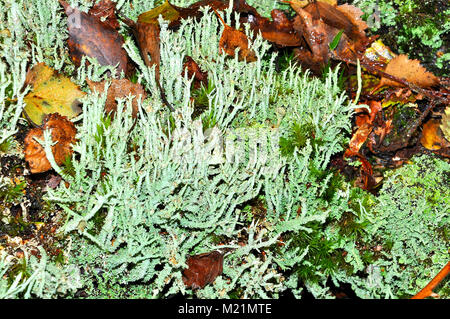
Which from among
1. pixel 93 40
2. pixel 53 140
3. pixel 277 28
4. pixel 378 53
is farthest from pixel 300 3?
pixel 53 140

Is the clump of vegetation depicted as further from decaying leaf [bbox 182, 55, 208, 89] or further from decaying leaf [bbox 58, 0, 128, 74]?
decaying leaf [bbox 58, 0, 128, 74]

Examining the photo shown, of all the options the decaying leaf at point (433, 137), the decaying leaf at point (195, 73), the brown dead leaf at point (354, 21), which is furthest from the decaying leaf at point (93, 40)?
the decaying leaf at point (433, 137)

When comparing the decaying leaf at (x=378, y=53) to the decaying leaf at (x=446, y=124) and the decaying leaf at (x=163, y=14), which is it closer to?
the decaying leaf at (x=446, y=124)

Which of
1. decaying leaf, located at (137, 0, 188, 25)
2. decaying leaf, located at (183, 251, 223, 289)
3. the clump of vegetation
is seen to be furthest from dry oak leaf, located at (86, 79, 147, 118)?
the clump of vegetation

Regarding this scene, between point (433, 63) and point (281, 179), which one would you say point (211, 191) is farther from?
point (433, 63)

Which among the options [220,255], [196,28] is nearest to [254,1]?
[196,28]

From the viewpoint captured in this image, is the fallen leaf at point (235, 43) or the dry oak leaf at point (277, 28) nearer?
the fallen leaf at point (235, 43)

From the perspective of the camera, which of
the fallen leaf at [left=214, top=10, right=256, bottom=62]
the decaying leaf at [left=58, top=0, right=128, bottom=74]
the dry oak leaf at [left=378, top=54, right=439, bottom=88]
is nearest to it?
the decaying leaf at [left=58, top=0, right=128, bottom=74]
